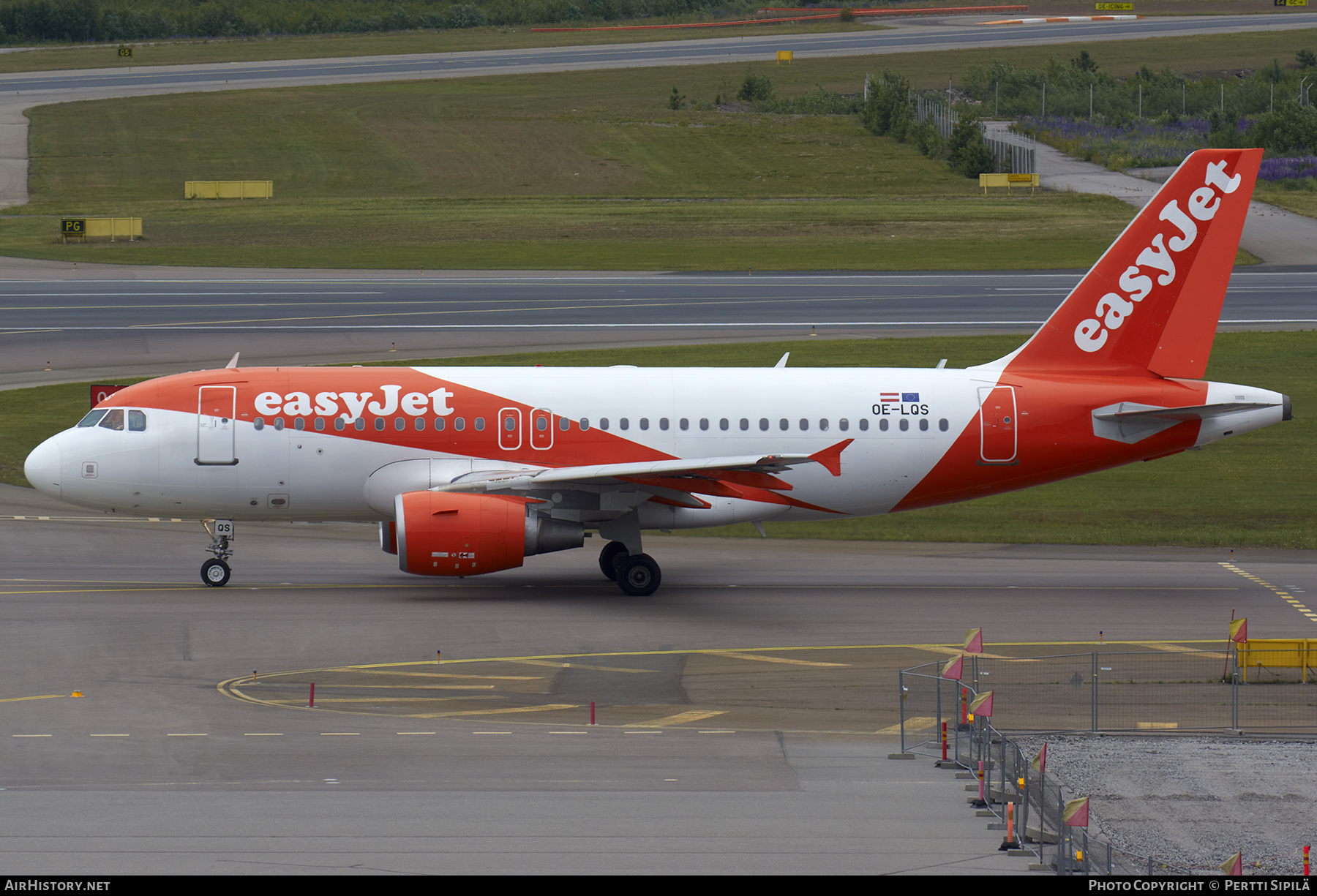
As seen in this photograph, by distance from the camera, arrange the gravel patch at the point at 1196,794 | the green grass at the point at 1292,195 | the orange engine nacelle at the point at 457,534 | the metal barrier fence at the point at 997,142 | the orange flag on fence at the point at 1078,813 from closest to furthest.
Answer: the orange flag on fence at the point at 1078,813
the gravel patch at the point at 1196,794
the orange engine nacelle at the point at 457,534
the green grass at the point at 1292,195
the metal barrier fence at the point at 997,142

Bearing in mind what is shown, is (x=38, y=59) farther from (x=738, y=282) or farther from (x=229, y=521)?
(x=229, y=521)

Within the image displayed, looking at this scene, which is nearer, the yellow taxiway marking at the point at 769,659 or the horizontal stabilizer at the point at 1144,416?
the yellow taxiway marking at the point at 769,659

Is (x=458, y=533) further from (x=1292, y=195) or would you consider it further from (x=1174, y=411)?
(x=1292, y=195)

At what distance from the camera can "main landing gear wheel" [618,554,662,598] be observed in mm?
33062

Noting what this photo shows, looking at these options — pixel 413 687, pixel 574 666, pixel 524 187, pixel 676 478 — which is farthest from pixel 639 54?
pixel 413 687

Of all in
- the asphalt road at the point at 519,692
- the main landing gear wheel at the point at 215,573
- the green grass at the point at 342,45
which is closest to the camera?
the asphalt road at the point at 519,692

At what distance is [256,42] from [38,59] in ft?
78.3

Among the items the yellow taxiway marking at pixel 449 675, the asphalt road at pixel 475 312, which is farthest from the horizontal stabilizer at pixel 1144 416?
the asphalt road at pixel 475 312

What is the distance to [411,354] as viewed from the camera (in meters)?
59.7

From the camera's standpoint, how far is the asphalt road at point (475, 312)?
2400 inches

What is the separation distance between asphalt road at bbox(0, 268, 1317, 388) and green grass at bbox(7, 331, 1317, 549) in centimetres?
505

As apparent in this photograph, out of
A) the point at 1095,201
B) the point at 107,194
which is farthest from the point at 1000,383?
the point at 107,194

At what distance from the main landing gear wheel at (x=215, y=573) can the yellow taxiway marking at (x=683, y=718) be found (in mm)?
13291

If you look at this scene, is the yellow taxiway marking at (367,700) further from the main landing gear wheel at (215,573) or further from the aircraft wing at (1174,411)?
the aircraft wing at (1174,411)
